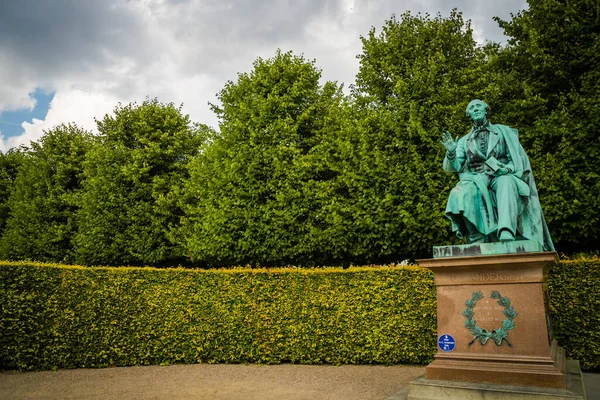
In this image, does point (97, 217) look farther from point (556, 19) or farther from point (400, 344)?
point (556, 19)

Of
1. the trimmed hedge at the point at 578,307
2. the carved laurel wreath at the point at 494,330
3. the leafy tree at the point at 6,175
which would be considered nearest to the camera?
the carved laurel wreath at the point at 494,330

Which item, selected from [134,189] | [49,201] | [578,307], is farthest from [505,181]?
[49,201]

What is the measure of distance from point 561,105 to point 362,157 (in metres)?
5.44

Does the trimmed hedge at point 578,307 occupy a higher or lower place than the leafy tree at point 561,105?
lower

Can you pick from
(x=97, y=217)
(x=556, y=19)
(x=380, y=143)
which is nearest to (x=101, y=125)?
(x=97, y=217)

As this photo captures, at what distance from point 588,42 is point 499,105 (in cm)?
271

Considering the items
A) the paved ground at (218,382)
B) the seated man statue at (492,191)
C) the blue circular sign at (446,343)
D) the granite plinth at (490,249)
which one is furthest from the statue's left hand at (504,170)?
the paved ground at (218,382)

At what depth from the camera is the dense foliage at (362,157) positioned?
35.9 ft

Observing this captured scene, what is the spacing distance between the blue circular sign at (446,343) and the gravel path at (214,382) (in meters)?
1.75

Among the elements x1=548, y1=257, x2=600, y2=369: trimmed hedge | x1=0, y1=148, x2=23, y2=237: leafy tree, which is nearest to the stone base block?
x1=548, y1=257, x2=600, y2=369: trimmed hedge

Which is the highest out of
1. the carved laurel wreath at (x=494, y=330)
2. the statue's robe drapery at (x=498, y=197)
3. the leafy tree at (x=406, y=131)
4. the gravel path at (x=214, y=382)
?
the leafy tree at (x=406, y=131)

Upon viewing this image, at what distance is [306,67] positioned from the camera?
51.1ft

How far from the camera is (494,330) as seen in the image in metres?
4.89

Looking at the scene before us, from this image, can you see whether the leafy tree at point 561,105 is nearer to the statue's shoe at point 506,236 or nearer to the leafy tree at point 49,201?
the statue's shoe at point 506,236
